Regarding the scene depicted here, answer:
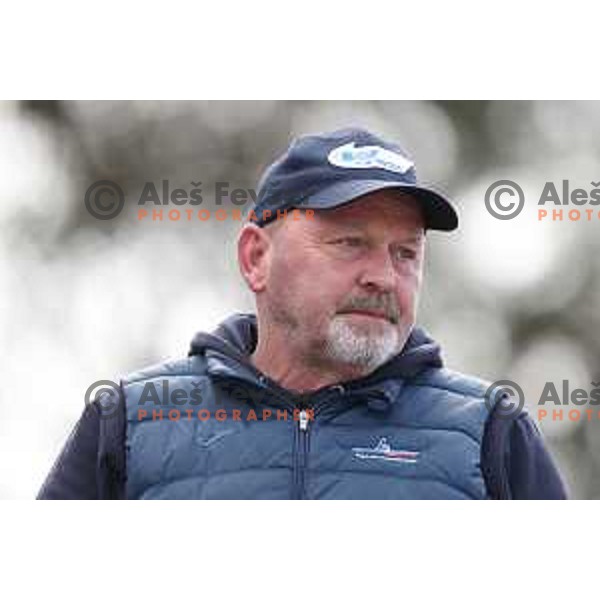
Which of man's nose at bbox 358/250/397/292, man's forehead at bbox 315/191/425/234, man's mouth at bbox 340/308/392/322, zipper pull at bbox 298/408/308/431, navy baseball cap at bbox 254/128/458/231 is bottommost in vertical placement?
zipper pull at bbox 298/408/308/431

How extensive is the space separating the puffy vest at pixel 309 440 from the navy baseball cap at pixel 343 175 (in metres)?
0.36

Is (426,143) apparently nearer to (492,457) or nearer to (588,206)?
(588,206)

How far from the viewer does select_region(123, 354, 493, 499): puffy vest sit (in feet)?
6.93

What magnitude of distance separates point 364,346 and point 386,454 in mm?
220

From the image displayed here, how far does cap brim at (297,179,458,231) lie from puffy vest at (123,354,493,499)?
32cm

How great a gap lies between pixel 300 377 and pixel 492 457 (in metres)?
0.43

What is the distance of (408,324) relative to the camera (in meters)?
2.22

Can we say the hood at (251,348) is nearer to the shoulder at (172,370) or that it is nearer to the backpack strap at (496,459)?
the shoulder at (172,370)

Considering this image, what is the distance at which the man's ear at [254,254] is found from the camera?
2.31 meters
